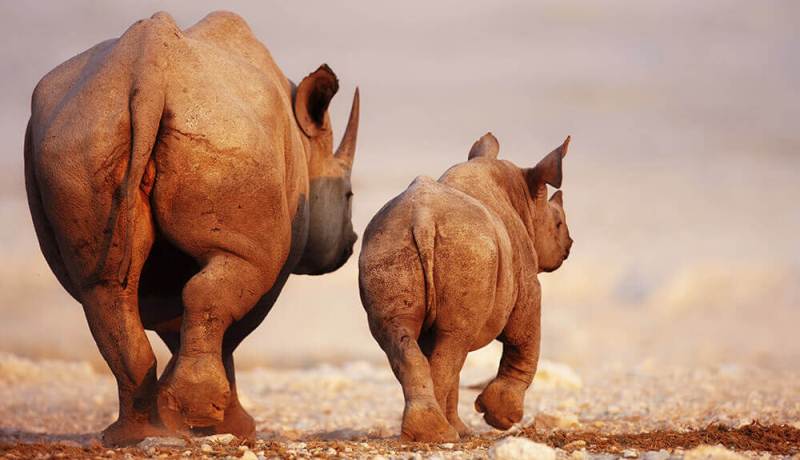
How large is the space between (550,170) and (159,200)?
3507mm

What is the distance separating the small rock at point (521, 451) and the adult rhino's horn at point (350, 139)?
5.40 m

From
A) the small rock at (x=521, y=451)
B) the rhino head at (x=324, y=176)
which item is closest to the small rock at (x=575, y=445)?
the small rock at (x=521, y=451)

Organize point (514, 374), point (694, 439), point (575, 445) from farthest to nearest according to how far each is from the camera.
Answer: point (514, 374), point (694, 439), point (575, 445)

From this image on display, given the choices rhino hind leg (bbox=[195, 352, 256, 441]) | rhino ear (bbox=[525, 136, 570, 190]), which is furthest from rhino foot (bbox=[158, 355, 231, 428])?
rhino ear (bbox=[525, 136, 570, 190])

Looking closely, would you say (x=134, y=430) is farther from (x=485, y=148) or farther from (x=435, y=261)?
(x=485, y=148)

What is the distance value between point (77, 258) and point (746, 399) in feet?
26.3

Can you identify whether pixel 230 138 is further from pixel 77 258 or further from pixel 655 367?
pixel 655 367

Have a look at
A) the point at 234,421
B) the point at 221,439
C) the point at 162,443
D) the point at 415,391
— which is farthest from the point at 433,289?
the point at 234,421

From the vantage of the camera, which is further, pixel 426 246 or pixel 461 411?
pixel 461 411

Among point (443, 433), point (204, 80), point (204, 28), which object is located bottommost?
point (443, 433)

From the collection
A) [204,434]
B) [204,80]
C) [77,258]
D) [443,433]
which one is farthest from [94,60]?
[443,433]

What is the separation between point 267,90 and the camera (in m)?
10.4

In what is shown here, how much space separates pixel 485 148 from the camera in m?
12.0

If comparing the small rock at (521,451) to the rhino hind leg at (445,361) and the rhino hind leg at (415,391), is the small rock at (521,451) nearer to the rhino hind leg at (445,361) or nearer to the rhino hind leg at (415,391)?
the rhino hind leg at (415,391)
